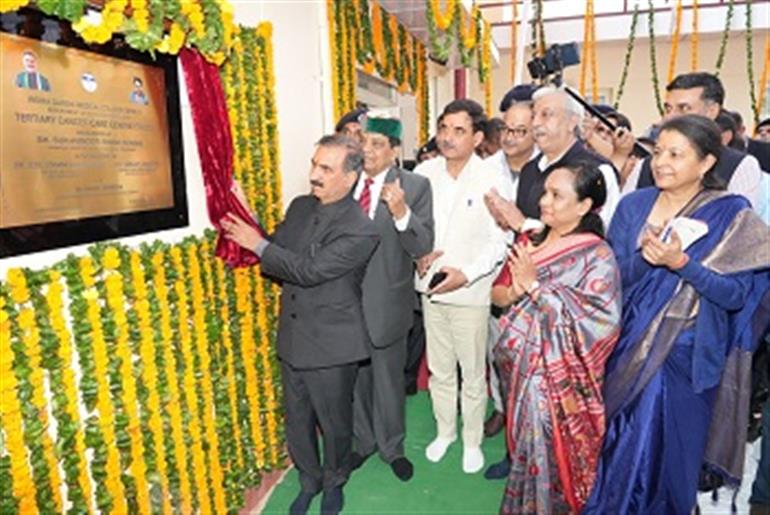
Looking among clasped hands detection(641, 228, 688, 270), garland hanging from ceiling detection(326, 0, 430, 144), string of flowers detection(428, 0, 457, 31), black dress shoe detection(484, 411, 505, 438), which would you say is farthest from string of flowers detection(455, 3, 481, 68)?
clasped hands detection(641, 228, 688, 270)

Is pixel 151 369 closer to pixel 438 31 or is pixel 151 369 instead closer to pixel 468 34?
pixel 438 31

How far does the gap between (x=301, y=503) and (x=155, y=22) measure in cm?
196

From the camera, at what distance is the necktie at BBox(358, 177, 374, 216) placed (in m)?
2.60

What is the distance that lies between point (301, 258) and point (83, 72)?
36.5 inches

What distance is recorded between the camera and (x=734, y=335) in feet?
6.61

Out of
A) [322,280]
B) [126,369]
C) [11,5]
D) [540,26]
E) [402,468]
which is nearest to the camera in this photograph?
[11,5]

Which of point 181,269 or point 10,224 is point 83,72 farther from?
point 181,269

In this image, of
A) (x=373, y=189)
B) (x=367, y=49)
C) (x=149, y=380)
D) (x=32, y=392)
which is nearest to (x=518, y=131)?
(x=373, y=189)

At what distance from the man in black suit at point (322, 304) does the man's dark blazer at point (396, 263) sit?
0.07m

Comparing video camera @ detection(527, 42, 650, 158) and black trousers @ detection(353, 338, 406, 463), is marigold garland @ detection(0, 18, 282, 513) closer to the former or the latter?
black trousers @ detection(353, 338, 406, 463)

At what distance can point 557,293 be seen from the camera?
202 cm

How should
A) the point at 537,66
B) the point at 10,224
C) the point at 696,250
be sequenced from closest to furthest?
the point at 10,224 → the point at 696,250 → the point at 537,66

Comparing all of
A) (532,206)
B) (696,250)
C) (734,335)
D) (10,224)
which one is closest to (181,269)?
(10,224)

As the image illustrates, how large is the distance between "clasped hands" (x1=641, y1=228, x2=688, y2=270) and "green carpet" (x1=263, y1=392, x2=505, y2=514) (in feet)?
4.43
